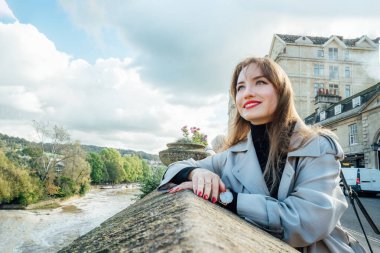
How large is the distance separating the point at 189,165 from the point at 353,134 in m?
25.7

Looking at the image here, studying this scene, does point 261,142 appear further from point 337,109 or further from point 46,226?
point 46,226

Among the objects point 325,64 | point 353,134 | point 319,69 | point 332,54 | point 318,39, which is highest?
point 318,39

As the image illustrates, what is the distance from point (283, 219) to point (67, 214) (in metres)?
50.1

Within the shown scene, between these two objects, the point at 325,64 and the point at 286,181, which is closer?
the point at 286,181

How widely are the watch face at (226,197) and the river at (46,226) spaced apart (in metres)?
28.9

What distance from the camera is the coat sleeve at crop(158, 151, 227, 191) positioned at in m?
1.99

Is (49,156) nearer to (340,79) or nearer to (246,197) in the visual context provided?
(340,79)

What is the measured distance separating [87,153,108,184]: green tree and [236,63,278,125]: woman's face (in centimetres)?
8853

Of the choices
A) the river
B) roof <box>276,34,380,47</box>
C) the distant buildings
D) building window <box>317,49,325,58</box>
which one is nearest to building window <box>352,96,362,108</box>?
the distant buildings

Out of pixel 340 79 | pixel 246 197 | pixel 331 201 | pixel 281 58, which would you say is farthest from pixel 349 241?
pixel 340 79

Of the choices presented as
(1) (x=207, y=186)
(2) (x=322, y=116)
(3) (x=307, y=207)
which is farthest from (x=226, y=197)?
(2) (x=322, y=116)

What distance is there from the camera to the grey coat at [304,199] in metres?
1.38

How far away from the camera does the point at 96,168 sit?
295 feet

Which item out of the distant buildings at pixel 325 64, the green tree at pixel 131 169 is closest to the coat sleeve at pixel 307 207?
the distant buildings at pixel 325 64
